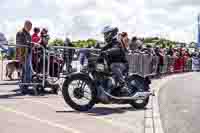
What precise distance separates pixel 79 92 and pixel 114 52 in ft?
3.89

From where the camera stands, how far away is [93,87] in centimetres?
1064

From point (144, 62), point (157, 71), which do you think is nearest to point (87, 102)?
point (144, 62)

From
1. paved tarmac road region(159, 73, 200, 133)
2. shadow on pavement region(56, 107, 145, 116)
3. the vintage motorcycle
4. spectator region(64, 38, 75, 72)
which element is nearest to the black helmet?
the vintage motorcycle

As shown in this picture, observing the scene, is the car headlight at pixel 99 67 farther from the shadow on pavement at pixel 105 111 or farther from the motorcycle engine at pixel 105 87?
the shadow on pavement at pixel 105 111

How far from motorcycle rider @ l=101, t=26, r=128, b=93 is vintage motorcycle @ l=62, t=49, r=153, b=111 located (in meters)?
0.08

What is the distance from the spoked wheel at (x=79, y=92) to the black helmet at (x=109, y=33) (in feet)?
3.51

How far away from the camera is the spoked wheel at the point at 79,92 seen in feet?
Result: 34.9

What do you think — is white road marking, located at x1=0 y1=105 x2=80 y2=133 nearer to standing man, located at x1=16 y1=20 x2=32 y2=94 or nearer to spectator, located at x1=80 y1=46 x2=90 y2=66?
spectator, located at x1=80 y1=46 x2=90 y2=66

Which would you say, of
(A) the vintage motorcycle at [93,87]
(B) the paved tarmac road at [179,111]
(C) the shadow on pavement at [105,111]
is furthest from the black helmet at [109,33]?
(B) the paved tarmac road at [179,111]

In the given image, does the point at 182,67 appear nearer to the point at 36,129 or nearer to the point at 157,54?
the point at 157,54

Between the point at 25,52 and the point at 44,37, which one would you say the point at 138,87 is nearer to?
the point at 25,52

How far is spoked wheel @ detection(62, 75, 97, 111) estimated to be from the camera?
1065 centimetres

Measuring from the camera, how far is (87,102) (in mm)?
10727

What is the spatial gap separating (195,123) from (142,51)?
1252cm
